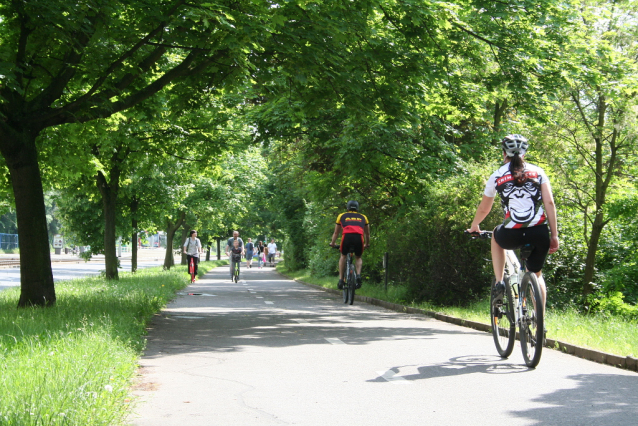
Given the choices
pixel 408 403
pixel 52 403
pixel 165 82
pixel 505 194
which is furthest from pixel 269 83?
pixel 52 403

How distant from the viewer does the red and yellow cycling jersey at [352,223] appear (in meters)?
15.0

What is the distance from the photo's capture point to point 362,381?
20.8 ft

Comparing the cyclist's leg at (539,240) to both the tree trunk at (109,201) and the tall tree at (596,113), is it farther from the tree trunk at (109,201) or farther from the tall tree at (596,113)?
the tree trunk at (109,201)

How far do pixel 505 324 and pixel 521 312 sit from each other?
0.64 m

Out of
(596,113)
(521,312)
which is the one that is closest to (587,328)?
(521,312)

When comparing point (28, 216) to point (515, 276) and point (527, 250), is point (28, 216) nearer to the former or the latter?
point (515, 276)

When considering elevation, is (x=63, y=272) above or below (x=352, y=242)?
below

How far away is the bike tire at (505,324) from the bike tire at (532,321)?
10.4 inches

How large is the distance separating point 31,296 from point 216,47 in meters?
4.97

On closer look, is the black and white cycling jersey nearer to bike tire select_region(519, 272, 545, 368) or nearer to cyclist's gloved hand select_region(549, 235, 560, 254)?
cyclist's gloved hand select_region(549, 235, 560, 254)

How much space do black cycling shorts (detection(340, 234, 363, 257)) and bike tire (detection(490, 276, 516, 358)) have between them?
716 cm

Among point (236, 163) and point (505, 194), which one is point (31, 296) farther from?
point (236, 163)

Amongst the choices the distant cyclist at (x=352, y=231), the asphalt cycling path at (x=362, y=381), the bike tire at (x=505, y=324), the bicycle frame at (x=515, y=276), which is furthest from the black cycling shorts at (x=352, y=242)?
the bicycle frame at (x=515, y=276)

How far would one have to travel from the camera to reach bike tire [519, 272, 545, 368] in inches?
260
